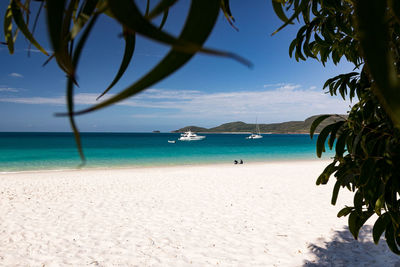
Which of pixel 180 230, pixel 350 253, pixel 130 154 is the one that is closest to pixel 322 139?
pixel 350 253

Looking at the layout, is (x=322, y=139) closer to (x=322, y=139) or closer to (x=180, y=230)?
(x=322, y=139)

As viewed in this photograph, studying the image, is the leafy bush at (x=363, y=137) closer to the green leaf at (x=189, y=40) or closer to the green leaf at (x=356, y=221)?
the green leaf at (x=356, y=221)

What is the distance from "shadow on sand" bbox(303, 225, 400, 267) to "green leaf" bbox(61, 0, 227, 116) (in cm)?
386

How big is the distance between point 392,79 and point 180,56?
0.19 metres

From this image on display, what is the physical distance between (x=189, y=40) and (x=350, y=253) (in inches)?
174

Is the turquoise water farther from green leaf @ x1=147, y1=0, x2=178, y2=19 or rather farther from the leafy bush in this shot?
green leaf @ x1=147, y1=0, x2=178, y2=19

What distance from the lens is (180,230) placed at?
455cm

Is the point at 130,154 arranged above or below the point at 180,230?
below

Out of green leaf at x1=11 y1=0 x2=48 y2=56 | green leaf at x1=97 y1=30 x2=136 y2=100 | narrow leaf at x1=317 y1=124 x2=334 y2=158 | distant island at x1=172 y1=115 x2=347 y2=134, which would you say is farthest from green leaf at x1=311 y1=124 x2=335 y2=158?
distant island at x1=172 y1=115 x2=347 y2=134

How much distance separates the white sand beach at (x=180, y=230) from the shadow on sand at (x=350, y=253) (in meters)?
0.01

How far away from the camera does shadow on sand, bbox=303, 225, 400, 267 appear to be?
339 centimetres

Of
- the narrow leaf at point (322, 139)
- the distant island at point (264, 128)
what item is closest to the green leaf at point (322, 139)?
the narrow leaf at point (322, 139)

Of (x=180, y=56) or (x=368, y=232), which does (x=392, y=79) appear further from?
(x=368, y=232)

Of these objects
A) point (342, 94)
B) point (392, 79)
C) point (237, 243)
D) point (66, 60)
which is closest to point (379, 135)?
point (342, 94)
